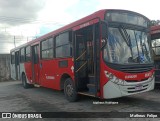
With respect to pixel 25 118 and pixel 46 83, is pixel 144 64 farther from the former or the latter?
pixel 46 83

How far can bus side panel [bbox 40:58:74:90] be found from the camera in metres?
9.00

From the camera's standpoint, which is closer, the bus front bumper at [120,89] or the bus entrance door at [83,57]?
the bus front bumper at [120,89]

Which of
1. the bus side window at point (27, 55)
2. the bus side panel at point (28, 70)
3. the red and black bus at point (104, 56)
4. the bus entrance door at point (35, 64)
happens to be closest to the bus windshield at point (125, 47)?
the red and black bus at point (104, 56)

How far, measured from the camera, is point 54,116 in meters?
6.92

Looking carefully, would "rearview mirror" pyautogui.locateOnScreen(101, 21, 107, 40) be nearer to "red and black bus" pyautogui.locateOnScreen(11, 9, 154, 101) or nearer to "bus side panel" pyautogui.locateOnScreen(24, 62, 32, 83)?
"red and black bus" pyautogui.locateOnScreen(11, 9, 154, 101)

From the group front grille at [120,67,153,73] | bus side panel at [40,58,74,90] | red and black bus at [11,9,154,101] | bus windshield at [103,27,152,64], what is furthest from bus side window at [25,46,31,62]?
front grille at [120,67,153,73]

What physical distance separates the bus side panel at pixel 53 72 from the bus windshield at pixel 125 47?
6.98 ft

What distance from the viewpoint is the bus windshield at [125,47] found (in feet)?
23.1

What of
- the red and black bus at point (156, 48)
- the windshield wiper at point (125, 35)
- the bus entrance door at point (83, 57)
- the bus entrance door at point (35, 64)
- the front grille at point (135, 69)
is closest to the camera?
the front grille at point (135, 69)

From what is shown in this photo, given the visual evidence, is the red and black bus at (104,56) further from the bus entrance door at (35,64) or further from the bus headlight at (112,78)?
the bus entrance door at (35,64)

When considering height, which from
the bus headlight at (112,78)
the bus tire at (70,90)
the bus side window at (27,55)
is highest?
the bus side window at (27,55)

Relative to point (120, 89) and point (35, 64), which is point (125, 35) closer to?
point (120, 89)

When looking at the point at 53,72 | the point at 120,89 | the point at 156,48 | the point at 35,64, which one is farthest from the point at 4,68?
the point at 120,89

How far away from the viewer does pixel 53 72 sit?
1030 cm
